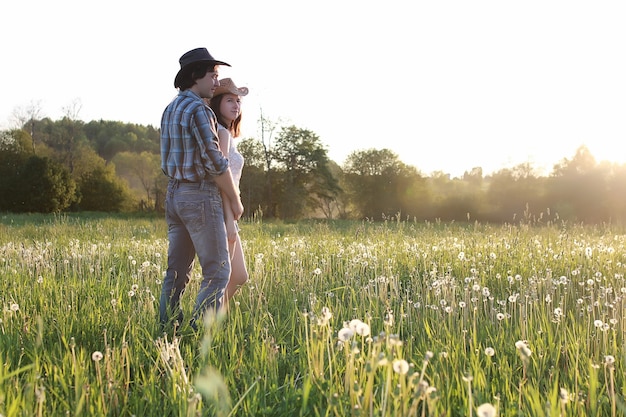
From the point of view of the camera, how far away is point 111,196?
53.7 meters

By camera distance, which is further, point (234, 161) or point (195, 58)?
point (234, 161)

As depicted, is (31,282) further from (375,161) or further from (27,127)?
(27,127)

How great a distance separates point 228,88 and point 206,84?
354mm

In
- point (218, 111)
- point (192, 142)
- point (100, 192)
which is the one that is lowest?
point (192, 142)

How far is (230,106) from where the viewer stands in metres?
4.91

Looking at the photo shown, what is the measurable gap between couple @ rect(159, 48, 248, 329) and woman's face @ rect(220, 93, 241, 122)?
0.25 metres

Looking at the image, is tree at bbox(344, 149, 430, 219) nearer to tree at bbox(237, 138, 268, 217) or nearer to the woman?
tree at bbox(237, 138, 268, 217)

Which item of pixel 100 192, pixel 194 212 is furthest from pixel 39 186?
pixel 194 212

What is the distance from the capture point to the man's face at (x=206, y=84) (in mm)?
4480

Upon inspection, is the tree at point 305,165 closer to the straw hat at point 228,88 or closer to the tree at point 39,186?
the tree at point 39,186

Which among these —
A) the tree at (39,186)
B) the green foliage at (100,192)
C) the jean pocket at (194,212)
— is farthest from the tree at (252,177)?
the jean pocket at (194,212)

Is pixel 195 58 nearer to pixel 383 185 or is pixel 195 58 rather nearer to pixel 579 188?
pixel 579 188

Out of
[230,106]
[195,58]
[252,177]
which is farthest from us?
[252,177]

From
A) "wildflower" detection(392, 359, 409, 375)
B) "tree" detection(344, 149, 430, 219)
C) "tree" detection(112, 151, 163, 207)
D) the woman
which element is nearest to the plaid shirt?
the woman
